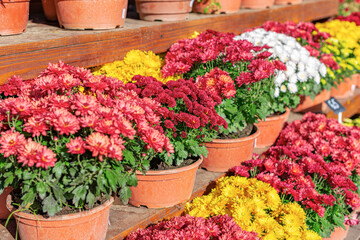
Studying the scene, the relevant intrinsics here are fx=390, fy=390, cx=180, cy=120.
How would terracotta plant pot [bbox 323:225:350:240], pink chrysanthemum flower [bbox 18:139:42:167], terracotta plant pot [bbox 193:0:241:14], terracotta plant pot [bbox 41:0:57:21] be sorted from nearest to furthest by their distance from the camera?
pink chrysanthemum flower [bbox 18:139:42:167]
terracotta plant pot [bbox 323:225:350:240]
terracotta plant pot [bbox 41:0:57:21]
terracotta plant pot [bbox 193:0:241:14]

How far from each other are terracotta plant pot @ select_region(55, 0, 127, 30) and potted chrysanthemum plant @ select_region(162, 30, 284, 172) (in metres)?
0.53

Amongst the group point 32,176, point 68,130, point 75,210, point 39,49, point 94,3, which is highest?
point 94,3

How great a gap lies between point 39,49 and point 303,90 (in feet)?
7.78

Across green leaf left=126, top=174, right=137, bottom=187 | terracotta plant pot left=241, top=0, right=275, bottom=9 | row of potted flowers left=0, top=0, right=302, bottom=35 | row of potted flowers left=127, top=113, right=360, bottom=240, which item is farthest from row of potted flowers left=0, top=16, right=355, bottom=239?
terracotta plant pot left=241, top=0, right=275, bottom=9

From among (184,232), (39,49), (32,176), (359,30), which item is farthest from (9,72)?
(359,30)

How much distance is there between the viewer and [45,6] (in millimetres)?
2947

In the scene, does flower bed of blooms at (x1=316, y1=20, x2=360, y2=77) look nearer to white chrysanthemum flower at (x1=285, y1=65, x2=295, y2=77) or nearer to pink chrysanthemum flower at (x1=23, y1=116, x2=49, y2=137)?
white chrysanthemum flower at (x1=285, y1=65, x2=295, y2=77)

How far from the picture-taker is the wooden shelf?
2.11m

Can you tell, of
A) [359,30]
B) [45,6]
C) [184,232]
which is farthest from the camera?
[359,30]

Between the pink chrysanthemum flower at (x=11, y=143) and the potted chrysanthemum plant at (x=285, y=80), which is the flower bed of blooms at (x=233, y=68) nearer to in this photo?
the potted chrysanthemum plant at (x=285, y=80)

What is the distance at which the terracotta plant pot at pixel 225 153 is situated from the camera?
9.04 feet

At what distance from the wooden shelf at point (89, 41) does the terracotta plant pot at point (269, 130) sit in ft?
3.29

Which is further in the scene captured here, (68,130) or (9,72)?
(9,72)

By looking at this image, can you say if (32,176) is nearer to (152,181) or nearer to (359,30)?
(152,181)
